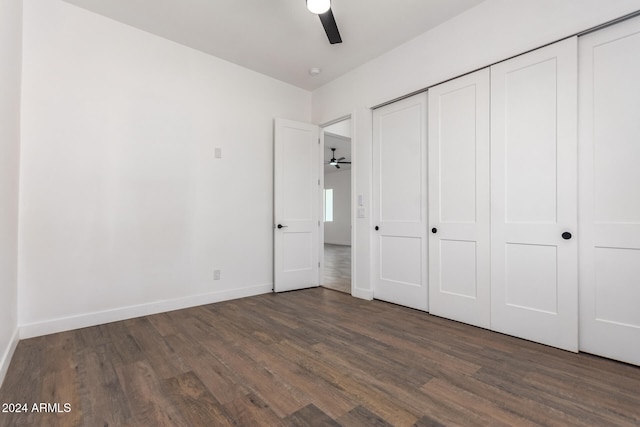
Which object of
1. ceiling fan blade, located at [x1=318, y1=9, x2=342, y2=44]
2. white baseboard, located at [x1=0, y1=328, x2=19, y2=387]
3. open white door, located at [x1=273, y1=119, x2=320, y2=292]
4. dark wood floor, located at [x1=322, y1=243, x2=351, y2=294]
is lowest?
dark wood floor, located at [x1=322, y1=243, x2=351, y2=294]

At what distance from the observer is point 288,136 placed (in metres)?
4.28

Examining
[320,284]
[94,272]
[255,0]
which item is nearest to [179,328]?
[94,272]

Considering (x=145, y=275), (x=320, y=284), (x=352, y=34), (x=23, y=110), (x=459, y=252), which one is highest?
(x=352, y=34)

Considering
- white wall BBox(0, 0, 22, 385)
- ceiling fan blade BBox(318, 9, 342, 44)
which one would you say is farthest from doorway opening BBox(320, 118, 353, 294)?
white wall BBox(0, 0, 22, 385)

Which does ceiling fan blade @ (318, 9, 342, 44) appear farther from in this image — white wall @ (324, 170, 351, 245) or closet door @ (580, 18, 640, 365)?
white wall @ (324, 170, 351, 245)

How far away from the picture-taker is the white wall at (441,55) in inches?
89.8

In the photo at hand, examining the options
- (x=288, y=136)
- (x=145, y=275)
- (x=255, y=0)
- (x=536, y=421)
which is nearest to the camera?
(x=536, y=421)

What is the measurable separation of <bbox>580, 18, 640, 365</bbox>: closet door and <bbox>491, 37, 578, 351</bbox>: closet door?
0.25 feet

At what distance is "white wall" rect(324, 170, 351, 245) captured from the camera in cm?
1123

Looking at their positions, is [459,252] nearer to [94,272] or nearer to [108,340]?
[108,340]

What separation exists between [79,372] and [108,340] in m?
0.55

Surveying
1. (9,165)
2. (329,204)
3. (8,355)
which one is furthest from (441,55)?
(329,204)

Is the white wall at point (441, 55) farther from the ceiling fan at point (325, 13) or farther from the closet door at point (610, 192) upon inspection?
the ceiling fan at point (325, 13)

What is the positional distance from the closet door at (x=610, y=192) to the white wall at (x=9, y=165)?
403 cm
